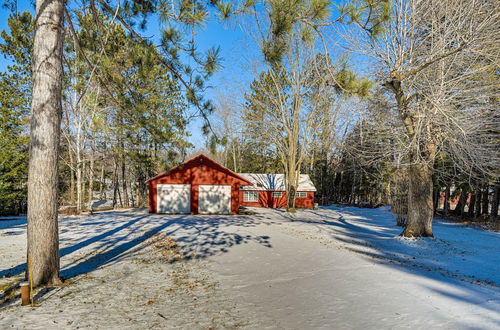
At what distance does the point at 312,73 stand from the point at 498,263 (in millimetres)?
14971

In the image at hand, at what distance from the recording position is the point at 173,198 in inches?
745

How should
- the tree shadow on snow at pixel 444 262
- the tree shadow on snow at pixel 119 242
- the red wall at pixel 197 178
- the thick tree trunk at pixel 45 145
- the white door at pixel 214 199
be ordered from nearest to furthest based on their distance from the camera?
1. the thick tree trunk at pixel 45 145
2. the tree shadow on snow at pixel 444 262
3. the tree shadow on snow at pixel 119 242
4. the red wall at pixel 197 178
5. the white door at pixel 214 199

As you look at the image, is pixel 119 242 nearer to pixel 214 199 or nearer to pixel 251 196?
pixel 214 199

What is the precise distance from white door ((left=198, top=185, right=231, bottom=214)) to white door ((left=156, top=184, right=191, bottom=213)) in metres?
0.88

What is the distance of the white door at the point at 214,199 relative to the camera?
1919 centimetres

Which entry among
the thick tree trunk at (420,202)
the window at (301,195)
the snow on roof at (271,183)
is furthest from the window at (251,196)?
the thick tree trunk at (420,202)

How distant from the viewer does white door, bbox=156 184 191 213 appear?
61.7 ft

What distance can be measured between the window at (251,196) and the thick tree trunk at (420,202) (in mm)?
17560

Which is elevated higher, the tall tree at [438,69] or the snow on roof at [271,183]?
the tall tree at [438,69]

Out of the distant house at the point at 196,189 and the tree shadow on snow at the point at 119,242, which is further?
the distant house at the point at 196,189

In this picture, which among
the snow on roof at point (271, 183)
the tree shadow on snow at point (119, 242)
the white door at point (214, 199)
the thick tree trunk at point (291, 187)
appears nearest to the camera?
the tree shadow on snow at point (119, 242)

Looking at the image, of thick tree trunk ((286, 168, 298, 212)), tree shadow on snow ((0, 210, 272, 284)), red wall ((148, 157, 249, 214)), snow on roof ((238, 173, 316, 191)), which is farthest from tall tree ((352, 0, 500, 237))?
snow on roof ((238, 173, 316, 191))

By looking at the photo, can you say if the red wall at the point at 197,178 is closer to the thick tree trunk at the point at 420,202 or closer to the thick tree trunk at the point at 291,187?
the thick tree trunk at the point at 291,187

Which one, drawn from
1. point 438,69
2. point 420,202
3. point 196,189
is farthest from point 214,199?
point 438,69
